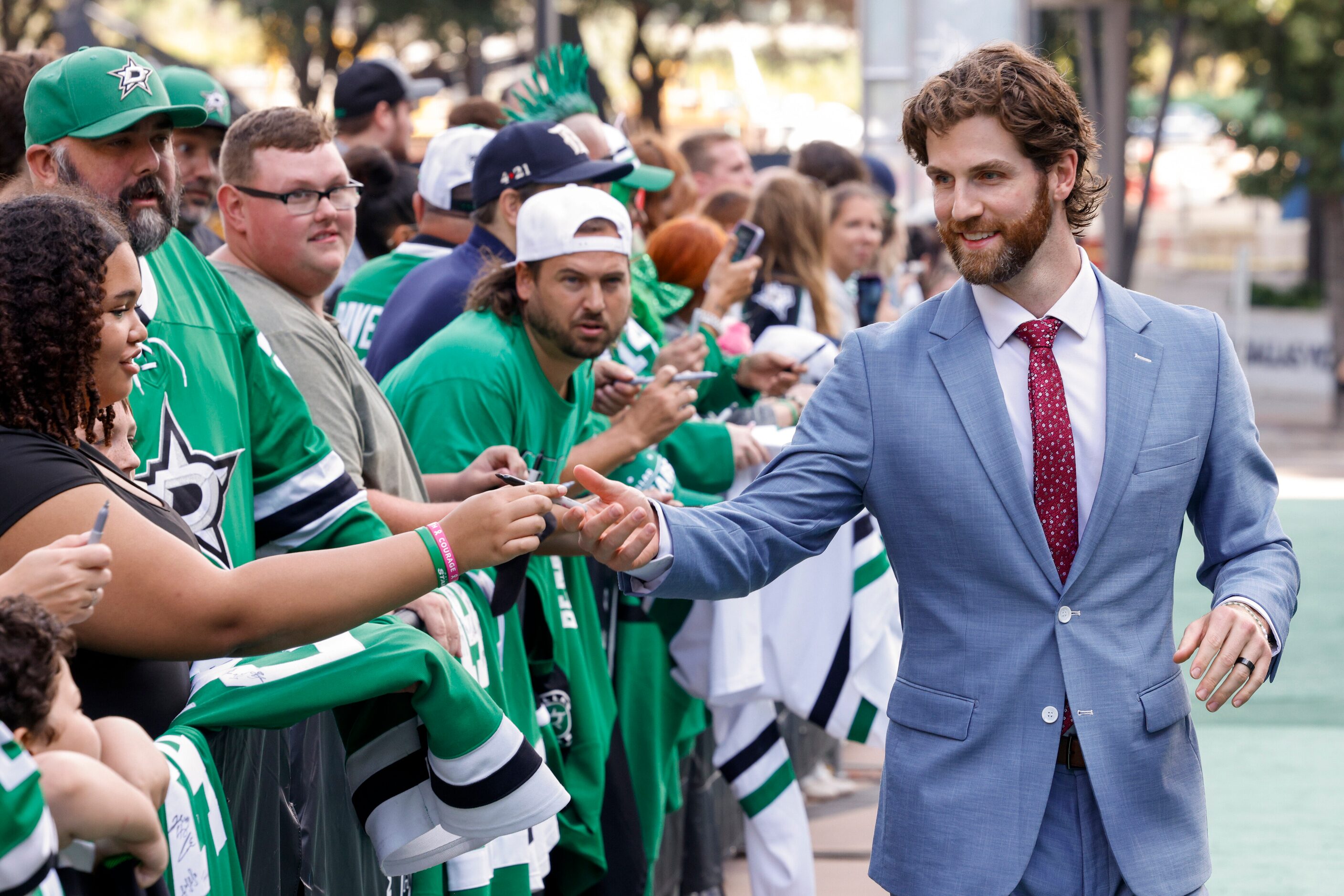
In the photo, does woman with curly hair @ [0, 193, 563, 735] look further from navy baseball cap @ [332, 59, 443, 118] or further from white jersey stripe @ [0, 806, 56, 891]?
navy baseball cap @ [332, 59, 443, 118]

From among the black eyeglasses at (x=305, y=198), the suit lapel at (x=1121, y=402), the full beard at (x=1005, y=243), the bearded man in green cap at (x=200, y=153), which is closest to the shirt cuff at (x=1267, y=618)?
the suit lapel at (x=1121, y=402)

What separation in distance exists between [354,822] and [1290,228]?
44473 millimetres

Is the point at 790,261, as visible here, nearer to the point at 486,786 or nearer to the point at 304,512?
the point at 304,512

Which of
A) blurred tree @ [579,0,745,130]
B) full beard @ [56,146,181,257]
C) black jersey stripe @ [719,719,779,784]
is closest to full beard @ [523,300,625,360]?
full beard @ [56,146,181,257]

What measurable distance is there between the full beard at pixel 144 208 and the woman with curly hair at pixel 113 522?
0.55 m

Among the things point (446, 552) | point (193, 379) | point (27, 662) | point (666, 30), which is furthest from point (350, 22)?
point (27, 662)

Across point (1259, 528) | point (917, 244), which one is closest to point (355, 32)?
point (917, 244)

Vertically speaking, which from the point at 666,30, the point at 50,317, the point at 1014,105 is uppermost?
the point at 1014,105

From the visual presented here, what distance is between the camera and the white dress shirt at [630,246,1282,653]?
9.26 feet

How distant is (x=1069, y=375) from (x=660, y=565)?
2.68ft

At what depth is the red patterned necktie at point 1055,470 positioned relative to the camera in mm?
2814

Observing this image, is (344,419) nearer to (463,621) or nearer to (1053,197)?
(463,621)

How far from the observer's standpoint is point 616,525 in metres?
2.78

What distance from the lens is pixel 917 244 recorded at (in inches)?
462
